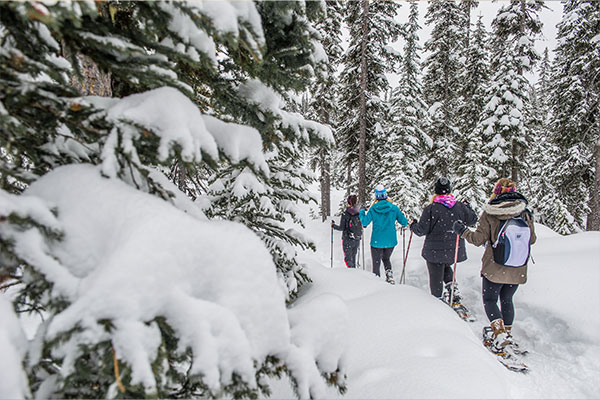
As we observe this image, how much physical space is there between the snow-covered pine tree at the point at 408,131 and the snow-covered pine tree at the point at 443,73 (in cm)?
199

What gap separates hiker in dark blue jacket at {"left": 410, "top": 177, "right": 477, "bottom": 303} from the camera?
5.60 m

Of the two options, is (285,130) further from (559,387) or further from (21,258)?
(559,387)

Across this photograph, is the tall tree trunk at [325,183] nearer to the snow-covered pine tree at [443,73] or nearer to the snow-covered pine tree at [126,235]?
the snow-covered pine tree at [443,73]

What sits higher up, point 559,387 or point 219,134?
point 219,134

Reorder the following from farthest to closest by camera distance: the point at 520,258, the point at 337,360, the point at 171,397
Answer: the point at 520,258, the point at 337,360, the point at 171,397

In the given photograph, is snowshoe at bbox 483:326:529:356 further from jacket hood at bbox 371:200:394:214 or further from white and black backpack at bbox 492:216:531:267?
jacket hood at bbox 371:200:394:214

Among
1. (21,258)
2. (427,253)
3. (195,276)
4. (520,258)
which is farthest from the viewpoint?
(427,253)

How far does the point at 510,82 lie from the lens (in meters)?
16.4

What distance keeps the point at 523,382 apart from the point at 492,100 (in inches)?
681

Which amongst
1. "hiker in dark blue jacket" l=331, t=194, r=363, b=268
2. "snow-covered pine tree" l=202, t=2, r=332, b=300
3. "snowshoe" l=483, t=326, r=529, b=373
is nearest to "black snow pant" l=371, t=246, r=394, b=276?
"hiker in dark blue jacket" l=331, t=194, r=363, b=268

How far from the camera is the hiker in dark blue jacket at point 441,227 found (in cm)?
560

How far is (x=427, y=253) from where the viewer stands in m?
5.75

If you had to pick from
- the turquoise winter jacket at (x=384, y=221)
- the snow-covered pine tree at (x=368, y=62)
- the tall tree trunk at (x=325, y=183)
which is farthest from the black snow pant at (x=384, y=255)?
the tall tree trunk at (x=325, y=183)

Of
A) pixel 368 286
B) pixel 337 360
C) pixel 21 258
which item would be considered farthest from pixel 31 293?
pixel 368 286
